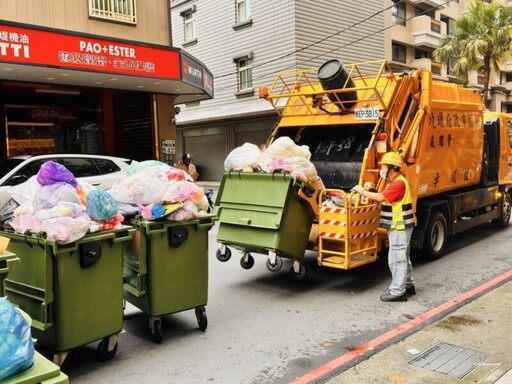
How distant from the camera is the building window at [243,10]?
21688 mm

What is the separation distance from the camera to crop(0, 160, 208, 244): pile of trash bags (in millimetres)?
3879

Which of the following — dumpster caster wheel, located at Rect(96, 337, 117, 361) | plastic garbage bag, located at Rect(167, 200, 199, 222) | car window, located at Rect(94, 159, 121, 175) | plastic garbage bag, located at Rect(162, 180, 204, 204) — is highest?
car window, located at Rect(94, 159, 121, 175)

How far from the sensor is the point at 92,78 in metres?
11.5

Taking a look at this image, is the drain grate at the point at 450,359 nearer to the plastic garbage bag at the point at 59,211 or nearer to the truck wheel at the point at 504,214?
the plastic garbage bag at the point at 59,211

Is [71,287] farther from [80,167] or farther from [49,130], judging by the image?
[49,130]

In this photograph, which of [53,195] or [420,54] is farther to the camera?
[420,54]

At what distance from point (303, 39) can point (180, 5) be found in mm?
8612

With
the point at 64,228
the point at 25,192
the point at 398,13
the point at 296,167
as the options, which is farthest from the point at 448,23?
the point at 64,228

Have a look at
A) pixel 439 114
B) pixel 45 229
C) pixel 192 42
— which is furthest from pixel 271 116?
pixel 45 229

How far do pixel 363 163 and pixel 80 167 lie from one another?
19.1 feet

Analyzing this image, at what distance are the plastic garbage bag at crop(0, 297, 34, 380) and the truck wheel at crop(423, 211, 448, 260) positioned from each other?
6277mm

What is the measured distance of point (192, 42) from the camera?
2489cm

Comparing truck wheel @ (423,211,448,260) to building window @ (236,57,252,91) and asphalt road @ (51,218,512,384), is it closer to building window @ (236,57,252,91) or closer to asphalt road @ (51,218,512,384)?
asphalt road @ (51,218,512,384)

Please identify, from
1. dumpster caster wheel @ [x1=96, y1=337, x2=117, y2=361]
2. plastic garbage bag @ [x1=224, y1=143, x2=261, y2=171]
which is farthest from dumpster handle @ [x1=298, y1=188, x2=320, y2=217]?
dumpster caster wheel @ [x1=96, y1=337, x2=117, y2=361]
